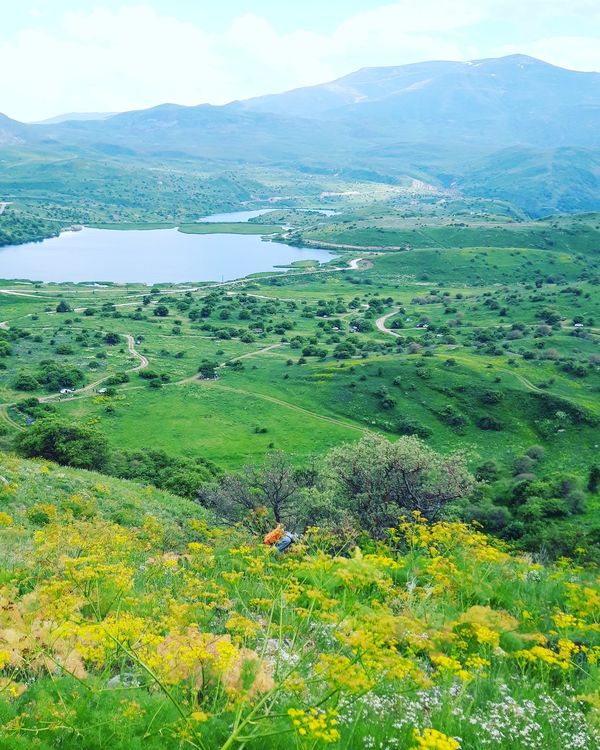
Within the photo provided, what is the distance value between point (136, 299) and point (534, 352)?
364 feet

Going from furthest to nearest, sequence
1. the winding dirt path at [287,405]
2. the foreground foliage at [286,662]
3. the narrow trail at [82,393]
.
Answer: the winding dirt path at [287,405], the narrow trail at [82,393], the foreground foliage at [286,662]

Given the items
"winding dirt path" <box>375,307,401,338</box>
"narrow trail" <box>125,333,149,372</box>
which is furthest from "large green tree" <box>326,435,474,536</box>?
"winding dirt path" <box>375,307,401,338</box>

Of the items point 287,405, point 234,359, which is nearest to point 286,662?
point 287,405

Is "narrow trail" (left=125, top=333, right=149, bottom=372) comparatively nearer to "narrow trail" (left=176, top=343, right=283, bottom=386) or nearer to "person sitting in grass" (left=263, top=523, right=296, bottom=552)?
"narrow trail" (left=176, top=343, right=283, bottom=386)

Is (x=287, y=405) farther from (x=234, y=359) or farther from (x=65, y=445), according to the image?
(x=65, y=445)

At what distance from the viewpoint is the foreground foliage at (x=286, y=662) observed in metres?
8.03

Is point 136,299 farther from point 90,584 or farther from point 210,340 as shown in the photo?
point 90,584

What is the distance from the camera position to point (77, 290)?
184 m

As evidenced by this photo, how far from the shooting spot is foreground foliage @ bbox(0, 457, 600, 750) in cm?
803

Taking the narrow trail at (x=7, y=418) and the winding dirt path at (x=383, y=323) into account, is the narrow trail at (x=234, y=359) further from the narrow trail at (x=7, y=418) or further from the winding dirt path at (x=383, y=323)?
the winding dirt path at (x=383, y=323)

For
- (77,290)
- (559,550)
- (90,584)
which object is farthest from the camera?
(77,290)

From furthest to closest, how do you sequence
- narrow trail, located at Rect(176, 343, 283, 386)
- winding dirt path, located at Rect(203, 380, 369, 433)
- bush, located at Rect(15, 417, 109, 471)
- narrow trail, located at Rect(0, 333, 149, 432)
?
1. narrow trail, located at Rect(176, 343, 283, 386)
2. winding dirt path, located at Rect(203, 380, 369, 433)
3. narrow trail, located at Rect(0, 333, 149, 432)
4. bush, located at Rect(15, 417, 109, 471)

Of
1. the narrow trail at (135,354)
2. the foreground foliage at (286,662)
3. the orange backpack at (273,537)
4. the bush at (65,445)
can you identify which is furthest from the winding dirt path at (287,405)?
the foreground foliage at (286,662)

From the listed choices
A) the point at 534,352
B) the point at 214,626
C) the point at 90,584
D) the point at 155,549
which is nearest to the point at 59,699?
the point at 90,584
